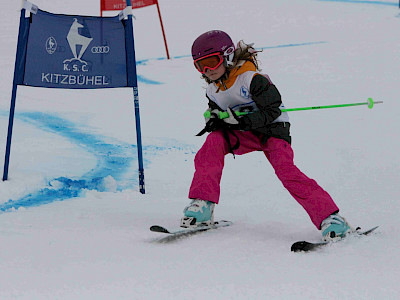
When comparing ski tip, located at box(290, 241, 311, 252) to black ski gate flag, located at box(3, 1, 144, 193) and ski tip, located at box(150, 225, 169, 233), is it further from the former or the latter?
black ski gate flag, located at box(3, 1, 144, 193)

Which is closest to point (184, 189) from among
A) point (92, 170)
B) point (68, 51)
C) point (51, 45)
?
point (92, 170)

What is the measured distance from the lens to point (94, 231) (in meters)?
2.93

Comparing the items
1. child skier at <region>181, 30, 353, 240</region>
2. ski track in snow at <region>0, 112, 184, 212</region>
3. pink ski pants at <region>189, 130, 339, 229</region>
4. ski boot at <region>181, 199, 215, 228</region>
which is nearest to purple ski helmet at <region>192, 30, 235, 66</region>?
child skier at <region>181, 30, 353, 240</region>

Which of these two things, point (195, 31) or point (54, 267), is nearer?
point (54, 267)

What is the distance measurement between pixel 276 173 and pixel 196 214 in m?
0.48

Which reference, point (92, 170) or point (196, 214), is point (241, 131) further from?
point (92, 170)

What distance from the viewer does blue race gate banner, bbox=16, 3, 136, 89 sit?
3.80 m

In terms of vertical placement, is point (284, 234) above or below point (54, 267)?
above

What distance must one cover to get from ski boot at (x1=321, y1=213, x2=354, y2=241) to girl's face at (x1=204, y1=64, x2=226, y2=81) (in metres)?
0.95

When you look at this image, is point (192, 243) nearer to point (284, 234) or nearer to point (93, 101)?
point (284, 234)

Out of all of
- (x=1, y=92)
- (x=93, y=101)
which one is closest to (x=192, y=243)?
(x=93, y=101)

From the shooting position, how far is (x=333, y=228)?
2771mm

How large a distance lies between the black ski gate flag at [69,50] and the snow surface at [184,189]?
1.85 feet

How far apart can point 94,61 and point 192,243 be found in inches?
69.4
